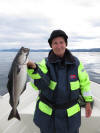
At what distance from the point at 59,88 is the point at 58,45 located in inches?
29.6

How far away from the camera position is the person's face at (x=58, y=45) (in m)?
2.81

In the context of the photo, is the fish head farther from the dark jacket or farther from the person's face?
the person's face

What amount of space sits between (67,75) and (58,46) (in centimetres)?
53

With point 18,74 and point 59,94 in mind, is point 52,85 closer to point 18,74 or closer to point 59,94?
point 59,94

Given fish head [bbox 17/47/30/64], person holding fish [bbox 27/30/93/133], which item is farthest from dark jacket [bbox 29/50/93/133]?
fish head [bbox 17/47/30/64]

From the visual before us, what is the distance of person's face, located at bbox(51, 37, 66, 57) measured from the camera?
281cm

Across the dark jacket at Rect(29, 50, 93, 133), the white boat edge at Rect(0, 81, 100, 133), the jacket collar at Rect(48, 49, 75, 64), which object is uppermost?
the jacket collar at Rect(48, 49, 75, 64)

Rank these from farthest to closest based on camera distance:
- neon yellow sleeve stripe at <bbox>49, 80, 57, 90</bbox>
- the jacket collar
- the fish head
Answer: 1. the jacket collar
2. neon yellow sleeve stripe at <bbox>49, 80, 57, 90</bbox>
3. the fish head

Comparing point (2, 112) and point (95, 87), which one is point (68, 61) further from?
point (95, 87)

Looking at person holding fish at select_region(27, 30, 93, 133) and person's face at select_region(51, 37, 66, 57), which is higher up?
person's face at select_region(51, 37, 66, 57)

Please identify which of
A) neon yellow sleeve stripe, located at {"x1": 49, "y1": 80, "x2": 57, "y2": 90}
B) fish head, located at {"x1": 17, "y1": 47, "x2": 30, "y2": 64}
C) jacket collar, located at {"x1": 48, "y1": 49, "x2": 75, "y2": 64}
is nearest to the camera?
fish head, located at {"x1": 17, "y1": 47, "x2": 30, "y2": 64}

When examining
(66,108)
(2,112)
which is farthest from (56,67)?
(2,112)

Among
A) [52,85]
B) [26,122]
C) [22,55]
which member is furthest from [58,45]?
[26,122]

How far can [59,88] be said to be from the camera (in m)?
2.67
